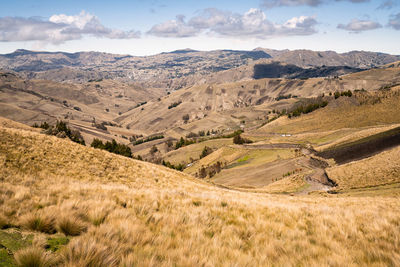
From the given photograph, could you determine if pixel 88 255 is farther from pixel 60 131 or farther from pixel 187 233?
pixel 60 131

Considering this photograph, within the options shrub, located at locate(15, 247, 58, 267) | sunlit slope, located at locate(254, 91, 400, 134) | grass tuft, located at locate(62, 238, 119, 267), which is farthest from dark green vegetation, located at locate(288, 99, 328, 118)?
shrub, located at locate(15, 247, 58, 267)

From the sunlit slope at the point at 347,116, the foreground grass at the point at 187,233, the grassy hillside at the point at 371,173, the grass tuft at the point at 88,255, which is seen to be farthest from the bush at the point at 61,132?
the sunlit slope at the point at 347,116

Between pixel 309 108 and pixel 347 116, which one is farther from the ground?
pixel 309 108

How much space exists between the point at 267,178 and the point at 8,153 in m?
51.8

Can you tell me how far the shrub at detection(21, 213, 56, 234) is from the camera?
5.09m

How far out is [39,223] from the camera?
5.11 m

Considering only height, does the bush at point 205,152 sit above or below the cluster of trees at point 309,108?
below

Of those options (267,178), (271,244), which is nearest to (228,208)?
(271,244)

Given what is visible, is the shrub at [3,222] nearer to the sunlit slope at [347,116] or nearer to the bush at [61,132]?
the bush at [61,132]

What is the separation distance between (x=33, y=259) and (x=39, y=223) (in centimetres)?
190

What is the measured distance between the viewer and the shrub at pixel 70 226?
16.7ft

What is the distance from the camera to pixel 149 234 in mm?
5266

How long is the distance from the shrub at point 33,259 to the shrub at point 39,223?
1.65 meters

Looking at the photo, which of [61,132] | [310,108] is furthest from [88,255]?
[310,108]
